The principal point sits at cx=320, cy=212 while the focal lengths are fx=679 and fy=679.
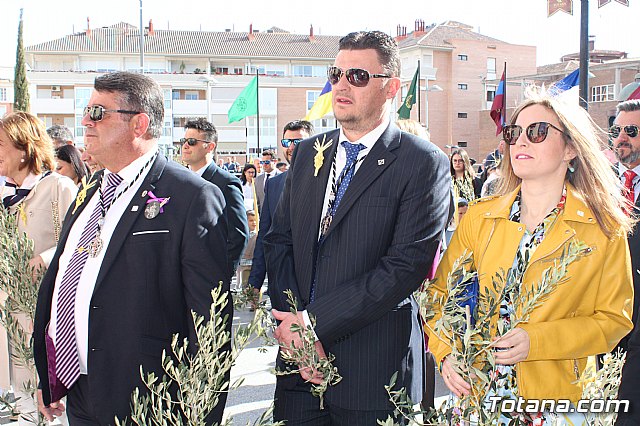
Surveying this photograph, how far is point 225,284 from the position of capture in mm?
2857

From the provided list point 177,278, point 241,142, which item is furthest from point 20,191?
point 241,142

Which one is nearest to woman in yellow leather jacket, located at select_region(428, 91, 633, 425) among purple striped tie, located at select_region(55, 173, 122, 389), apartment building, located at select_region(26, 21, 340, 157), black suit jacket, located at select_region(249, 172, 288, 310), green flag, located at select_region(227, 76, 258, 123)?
black suit jacket, located at select_region(249, 172, 288, 310)

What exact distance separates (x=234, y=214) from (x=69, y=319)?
2775 mm

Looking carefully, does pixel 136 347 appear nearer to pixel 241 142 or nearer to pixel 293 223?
pixel 293 223

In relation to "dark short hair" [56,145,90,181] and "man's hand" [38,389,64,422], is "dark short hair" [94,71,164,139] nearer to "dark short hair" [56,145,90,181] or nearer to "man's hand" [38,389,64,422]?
"man's hand" [38,389,64,422]

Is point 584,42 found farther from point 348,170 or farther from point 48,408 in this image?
point 48,408

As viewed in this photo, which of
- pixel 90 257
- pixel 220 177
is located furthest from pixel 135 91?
pixel 220 177

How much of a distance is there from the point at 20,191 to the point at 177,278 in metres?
2.27

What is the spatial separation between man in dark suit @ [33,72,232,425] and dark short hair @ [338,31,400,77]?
0.92 m

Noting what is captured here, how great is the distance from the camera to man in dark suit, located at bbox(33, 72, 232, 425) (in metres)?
2.76

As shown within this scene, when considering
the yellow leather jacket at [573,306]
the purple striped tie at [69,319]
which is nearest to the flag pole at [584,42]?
the yellow leather jacket at [573,306]

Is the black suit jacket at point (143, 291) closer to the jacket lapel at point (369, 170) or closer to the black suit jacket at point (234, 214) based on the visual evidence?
the jacket lapel at point (369, 170)

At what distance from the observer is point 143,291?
2766 millimetres

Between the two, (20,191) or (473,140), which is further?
(473,140)
